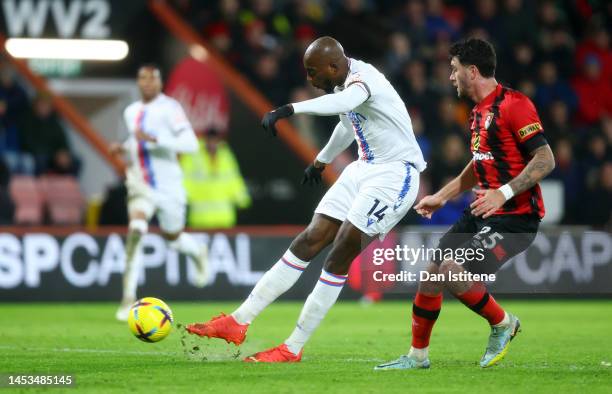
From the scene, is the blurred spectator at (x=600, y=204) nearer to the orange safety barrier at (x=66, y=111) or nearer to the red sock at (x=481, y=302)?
the orange safety barrier at (x=66, y=111)

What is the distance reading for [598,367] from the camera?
7562 millimetres

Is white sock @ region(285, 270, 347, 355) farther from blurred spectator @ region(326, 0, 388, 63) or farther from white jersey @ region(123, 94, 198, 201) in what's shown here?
blurred spectator @ region(326, 0, 388, 63)

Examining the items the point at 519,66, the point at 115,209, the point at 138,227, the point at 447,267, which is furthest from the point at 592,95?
the point at 447,267

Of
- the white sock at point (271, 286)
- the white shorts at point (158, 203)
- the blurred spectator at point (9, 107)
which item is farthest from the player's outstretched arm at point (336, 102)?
the blurred spectator at point (9, 107)

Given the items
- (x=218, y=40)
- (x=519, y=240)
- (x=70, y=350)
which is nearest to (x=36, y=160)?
(x=218, y=40)

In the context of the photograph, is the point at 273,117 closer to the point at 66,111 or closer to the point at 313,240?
the point at 313,240

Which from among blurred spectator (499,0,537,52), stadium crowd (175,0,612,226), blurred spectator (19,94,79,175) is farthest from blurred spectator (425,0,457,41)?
blurred spectator (19,94,79,175)

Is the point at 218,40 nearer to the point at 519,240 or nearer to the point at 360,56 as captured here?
the point at 360,56

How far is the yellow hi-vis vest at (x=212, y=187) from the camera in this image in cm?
1524

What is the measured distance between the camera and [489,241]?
7375 mm

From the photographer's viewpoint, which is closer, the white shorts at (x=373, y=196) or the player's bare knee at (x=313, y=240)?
the white shorts at (x=373, y=196)

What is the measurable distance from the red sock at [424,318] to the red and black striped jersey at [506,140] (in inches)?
27.9

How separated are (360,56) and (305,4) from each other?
1.12 metres

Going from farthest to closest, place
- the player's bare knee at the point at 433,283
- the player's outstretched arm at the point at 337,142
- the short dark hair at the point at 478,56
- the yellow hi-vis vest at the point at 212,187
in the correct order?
the yellow hi-vis vest at the point at 212,187, the player's outstretched arm at the point at 337,142, the short dark hair at the point at 478,56, the player's bare knee at the point at 433,283
